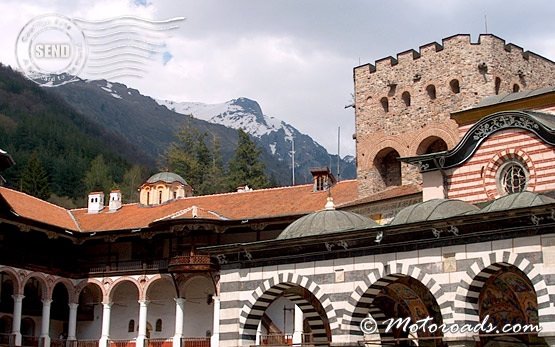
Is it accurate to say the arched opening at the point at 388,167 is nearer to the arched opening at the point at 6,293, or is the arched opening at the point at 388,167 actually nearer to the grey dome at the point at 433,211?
the grey dome at the point at 433,211

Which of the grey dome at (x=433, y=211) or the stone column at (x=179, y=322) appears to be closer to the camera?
the grey dome at (x=433, y=211)

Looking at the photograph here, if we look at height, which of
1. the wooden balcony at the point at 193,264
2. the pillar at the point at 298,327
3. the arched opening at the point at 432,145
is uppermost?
the arched opening at the point at 432,145

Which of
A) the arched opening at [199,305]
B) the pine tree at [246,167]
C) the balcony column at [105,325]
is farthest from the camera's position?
the pine tree at [246,167]

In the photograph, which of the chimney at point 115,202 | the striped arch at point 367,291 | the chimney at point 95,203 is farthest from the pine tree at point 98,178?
the striped arch at point 367,291

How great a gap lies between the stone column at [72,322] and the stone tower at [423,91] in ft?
47.9

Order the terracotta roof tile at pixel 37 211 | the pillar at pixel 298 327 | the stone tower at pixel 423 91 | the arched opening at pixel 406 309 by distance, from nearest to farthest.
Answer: the arched opening at pixel 406 309
the stone tower at pixel 423 91
the pillar at pixel 298 327
the terracotta roof tile at pixel 37 211

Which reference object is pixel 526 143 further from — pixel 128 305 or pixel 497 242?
pixel 128 305

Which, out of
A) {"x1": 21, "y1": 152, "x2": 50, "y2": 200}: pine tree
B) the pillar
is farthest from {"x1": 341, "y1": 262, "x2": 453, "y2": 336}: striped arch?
{"x1": 21, "y1": 152, "x2": 50, "y2": 200}: pine tree

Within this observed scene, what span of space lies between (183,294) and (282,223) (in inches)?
222

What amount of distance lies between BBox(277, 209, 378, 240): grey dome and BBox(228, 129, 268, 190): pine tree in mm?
41807

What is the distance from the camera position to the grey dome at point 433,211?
2009 centimetres

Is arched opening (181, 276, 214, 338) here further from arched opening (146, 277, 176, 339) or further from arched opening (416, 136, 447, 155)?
arched opening (416, 136, 447, 155)

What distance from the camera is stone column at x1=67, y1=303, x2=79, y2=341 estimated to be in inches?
1610

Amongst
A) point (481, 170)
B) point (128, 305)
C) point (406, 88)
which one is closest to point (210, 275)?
point (128, 305)
